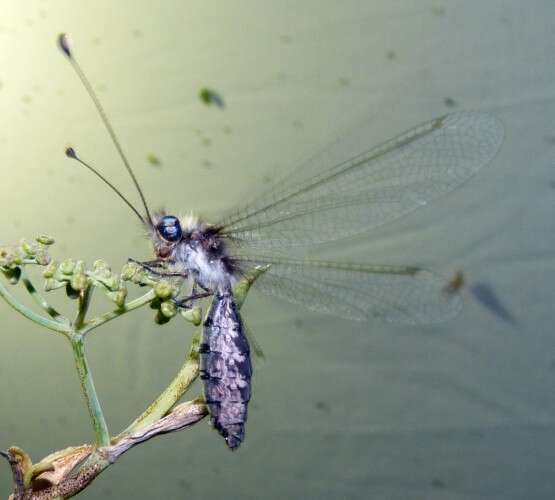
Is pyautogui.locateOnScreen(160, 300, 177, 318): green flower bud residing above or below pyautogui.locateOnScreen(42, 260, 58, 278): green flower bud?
below

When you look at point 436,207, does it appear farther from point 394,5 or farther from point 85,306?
point 85,306

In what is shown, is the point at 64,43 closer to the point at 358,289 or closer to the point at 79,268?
the point at 79,268

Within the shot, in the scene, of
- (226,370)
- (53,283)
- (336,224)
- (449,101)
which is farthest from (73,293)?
(449,101)

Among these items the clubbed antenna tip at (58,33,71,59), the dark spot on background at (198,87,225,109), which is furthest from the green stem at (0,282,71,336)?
the dark spot on background at (198,87,225,109)

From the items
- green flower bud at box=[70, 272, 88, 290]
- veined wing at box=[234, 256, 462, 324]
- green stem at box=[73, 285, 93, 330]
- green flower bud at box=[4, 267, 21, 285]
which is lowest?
veined wing at box=[234, 256, 462, 324]

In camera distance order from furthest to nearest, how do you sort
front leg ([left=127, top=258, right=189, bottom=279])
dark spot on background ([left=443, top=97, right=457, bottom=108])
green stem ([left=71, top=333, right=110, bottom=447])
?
1. dark spot on background ([left=443, top=97, right=457, bottom=108])
2. front leg ([left=127, top=258, right=189, bottom=279])
3. green stem ([left=71, top=333, right=110, bottom=447])

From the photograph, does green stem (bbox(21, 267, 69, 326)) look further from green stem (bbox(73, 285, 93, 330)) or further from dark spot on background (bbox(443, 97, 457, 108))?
dark spot on background (bbox(443, 97, 457, 108))
